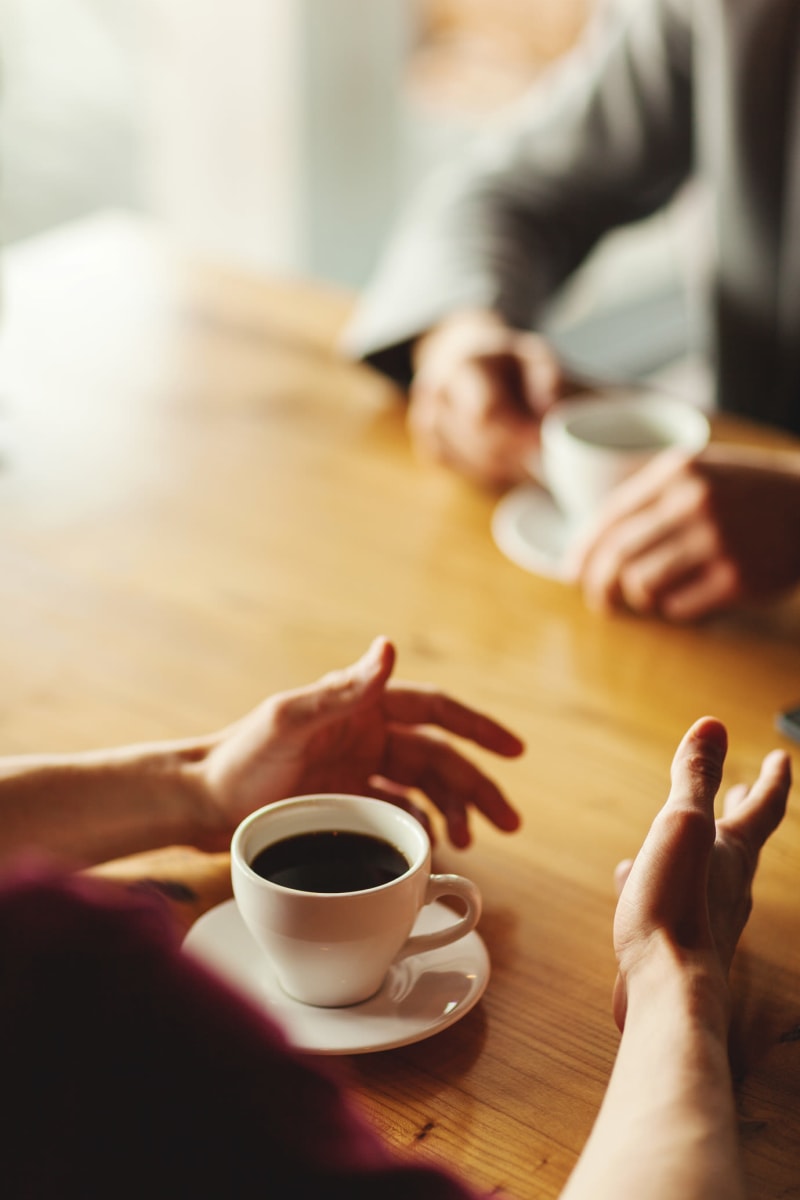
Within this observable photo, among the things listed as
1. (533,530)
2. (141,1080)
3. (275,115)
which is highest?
(141,1080)

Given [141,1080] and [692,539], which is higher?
[141,1080]

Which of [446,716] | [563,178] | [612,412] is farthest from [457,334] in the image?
[446,716]

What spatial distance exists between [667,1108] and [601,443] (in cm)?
74

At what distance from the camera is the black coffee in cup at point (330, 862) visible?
23.7 inches

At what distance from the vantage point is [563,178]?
63.4 inches

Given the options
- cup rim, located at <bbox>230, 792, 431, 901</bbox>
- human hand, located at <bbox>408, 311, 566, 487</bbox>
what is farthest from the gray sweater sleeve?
cup rim, located at <bbox>230, 792, 431, 901</bbox>

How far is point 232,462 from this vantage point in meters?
1.22

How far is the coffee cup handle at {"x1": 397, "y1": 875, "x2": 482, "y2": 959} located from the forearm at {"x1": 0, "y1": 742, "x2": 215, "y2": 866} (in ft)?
0.51

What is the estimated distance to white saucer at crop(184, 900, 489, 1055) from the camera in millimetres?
579

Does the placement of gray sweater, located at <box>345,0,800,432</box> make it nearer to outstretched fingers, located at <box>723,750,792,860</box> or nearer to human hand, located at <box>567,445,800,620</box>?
human hand, located at <box>567,445,800,620</box>

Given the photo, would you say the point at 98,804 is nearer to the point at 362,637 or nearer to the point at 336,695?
the point at 336,695

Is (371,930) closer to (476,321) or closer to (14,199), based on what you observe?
(476,321)

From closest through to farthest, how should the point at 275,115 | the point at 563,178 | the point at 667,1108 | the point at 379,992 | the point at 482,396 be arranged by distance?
the point at 667,1108
the point at 379,992
the point at 482,396
the point at 563,178
the point at 275,115

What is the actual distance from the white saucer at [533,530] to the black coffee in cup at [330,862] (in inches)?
18.2
